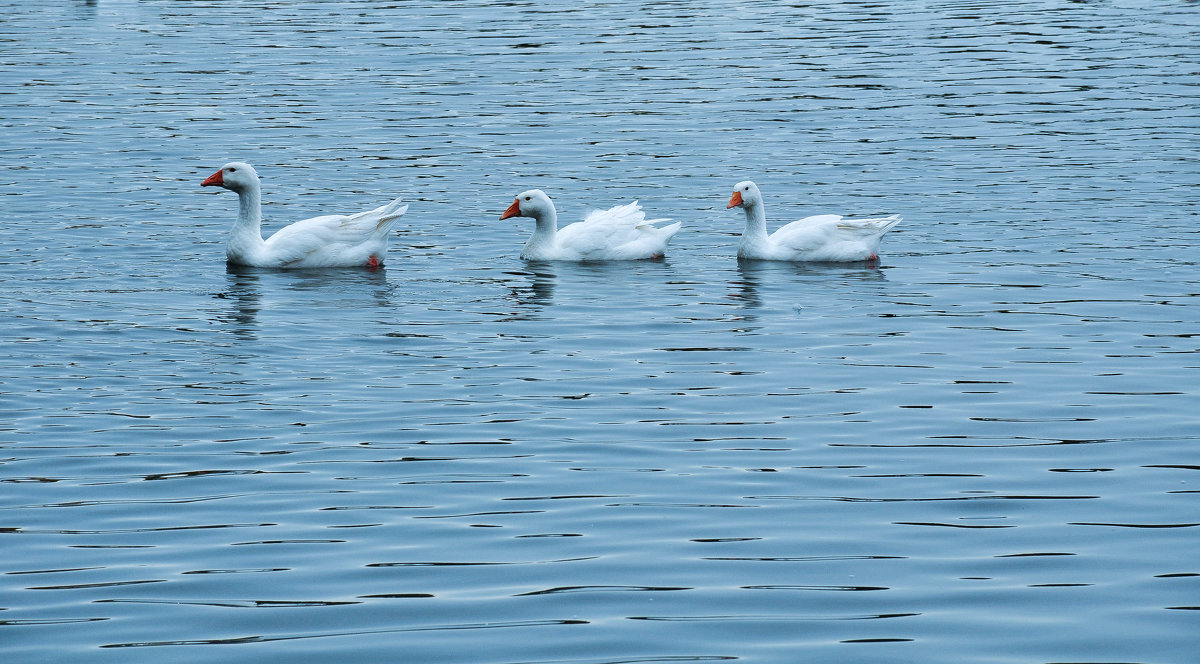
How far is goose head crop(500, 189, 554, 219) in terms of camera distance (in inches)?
720

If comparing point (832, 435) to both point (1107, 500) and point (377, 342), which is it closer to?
point (1107, 500)

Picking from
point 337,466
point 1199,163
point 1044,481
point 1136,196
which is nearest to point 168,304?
point 337,466

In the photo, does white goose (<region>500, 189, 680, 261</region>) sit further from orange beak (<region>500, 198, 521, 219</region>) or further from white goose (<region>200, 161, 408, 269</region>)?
white goose (<region>200, 161, 408, 269</region>)

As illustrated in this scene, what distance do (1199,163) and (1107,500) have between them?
14.1 m

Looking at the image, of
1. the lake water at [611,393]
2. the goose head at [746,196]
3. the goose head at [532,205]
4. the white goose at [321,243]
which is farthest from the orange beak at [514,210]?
the goose head at [746,196]

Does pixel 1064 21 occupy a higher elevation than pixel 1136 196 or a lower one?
higher

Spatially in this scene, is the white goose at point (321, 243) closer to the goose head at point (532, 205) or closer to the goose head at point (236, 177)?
the goose head at point (236, 177)

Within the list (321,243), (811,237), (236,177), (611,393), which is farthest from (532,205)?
(611,393)

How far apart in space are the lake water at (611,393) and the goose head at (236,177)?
0.88 meters

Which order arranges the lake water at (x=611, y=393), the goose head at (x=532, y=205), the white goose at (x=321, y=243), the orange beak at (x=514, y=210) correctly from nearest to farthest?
1. the lake water at (x=611, y=393)
2. the white goose at (x=321, y=243)
3. the goose head at (x=532, y=205)
4. the orange beak at (x=514, y=210)

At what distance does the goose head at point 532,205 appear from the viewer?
60.0ft

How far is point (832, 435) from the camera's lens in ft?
35.3

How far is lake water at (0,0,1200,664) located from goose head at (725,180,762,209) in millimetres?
769

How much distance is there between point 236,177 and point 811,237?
631 cm
